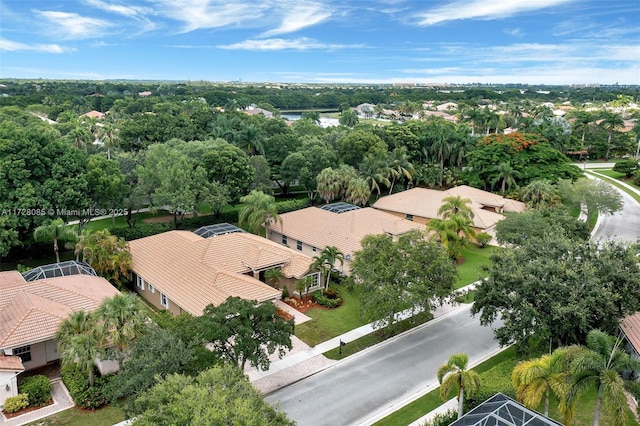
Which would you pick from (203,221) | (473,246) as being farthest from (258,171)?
(473,246)

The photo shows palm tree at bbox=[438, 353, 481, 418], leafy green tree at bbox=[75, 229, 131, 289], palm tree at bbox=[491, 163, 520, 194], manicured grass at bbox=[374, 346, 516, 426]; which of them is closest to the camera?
palm tree at bbox=[438, 353, 481, 418]

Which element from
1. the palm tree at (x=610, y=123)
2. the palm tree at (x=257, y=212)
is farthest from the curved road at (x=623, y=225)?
the palm tree at (x=610, y=123)

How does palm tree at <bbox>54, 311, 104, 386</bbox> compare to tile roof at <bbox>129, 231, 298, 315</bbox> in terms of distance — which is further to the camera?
tile roof at <bbox>129, 231, 298, 315</bbox>

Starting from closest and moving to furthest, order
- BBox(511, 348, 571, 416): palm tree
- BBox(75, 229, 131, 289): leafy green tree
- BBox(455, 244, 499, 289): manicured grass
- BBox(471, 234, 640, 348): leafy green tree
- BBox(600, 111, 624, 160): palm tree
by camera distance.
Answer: BBox(511, 348, 571, 416): palm tree → BBox(471, 234, 640, 348): leafy green tree → BBox(75, 229, 131, 289): leafy green tree → BBox(455, 244, 499, 289): manicured grass → BBox(600, 111, 624, 160): palm tree

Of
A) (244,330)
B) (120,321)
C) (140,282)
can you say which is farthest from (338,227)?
(120,321)

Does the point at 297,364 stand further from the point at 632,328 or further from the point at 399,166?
the point at 399,166

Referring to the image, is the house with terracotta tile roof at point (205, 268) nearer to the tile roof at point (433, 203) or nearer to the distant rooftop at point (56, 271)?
the distant rooftop at point (56, 271)

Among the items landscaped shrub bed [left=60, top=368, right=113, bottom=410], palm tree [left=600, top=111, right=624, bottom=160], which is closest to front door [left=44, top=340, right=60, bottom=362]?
landscaped shrub bed [left=60, top=368, right=113, bottom=410]

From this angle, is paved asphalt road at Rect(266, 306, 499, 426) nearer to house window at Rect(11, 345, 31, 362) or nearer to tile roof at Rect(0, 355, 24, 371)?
tile roof at Rect(0, 355, 24, 371)
